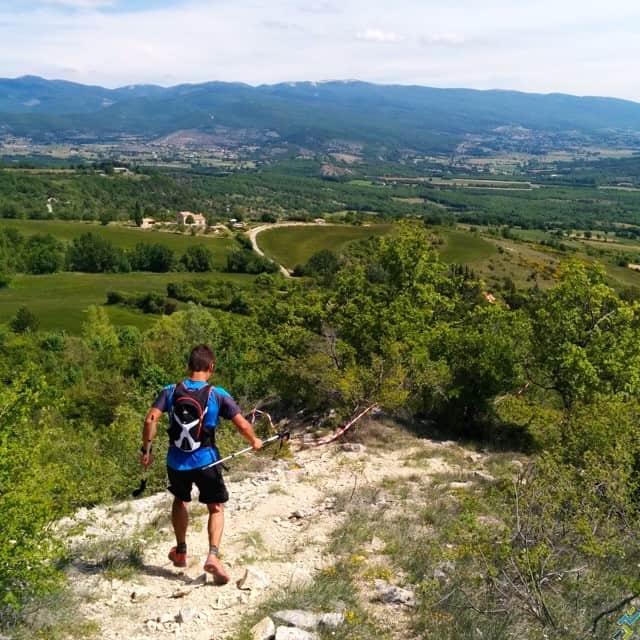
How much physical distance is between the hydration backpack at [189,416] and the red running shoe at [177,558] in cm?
150

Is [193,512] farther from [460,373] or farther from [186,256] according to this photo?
[186,256]

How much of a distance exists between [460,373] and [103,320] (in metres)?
45.4

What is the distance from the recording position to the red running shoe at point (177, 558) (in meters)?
6.92

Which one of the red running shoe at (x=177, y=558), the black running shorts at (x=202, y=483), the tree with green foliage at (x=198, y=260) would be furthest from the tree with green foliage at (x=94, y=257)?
the black running shorts at (x=202, y=483)

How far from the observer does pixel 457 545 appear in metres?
7.91

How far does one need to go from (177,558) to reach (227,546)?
2.95 feet

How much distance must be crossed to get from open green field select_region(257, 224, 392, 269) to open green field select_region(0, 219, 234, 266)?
28.6 ft

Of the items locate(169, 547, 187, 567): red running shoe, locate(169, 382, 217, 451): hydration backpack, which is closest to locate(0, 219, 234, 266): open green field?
locate(169, 547, 187, 567): red running shoe

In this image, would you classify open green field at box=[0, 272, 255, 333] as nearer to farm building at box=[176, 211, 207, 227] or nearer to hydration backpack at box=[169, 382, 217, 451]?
farm building at box=[176, 211, 207, 227]

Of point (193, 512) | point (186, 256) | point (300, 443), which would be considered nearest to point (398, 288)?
point (300, 443)

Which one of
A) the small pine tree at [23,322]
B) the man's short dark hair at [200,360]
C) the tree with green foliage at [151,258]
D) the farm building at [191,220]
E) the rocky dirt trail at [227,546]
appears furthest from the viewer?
the farm building at [191,220]

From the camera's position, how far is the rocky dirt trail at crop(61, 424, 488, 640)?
235 inches

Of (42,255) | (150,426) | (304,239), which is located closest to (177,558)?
(150,426)

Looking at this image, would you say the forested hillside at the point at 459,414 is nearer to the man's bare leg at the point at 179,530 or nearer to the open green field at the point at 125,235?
the man's bare leg at the point at 179,530
